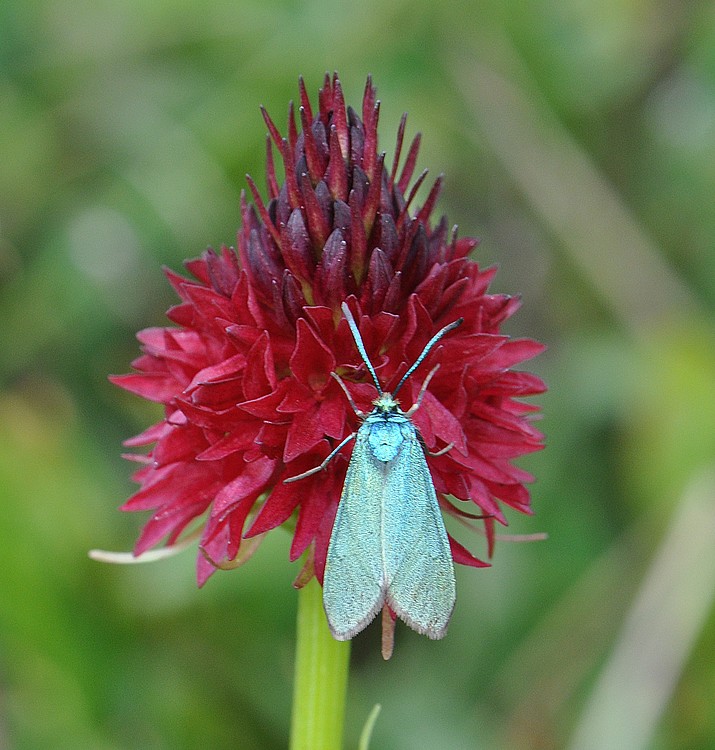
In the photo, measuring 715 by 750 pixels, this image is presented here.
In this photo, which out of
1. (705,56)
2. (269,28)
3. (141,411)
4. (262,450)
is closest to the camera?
(262,450)

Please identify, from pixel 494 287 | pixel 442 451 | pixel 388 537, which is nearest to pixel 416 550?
pixel 388 537

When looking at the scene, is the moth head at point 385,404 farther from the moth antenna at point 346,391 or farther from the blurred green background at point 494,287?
the blurred green background at point 494,287

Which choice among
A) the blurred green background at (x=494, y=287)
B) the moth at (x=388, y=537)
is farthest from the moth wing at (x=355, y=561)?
the blurred green background at (x=494, y=287)

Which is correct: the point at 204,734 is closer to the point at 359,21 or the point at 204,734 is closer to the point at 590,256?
the point at 590,256

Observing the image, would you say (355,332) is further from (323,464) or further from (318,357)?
(323,464)

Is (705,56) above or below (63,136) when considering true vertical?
below

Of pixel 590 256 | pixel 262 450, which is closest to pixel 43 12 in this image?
pixel 590 256
